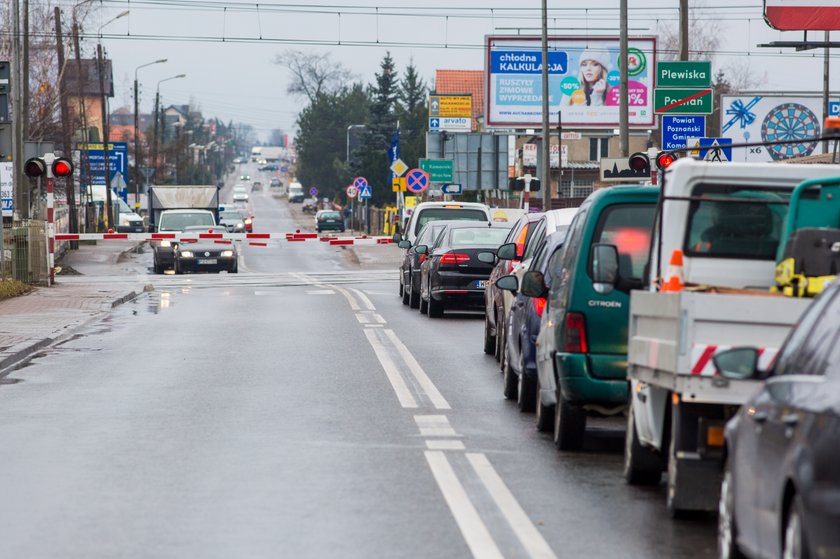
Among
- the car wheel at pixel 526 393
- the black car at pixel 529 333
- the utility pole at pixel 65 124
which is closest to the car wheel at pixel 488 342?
the black car at pixel 529 333

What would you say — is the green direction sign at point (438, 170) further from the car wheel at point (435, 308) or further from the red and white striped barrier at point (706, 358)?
the red and white striped barrier at point (706, 358)

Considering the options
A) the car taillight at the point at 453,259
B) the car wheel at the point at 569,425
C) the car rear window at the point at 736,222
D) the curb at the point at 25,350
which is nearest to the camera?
the car rear window at the point at 736,222

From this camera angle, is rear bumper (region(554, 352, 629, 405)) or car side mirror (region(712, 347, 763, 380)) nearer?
car side mirror (region(712, 347, 763, 380))

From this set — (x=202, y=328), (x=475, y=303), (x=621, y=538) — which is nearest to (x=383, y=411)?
Result: (x=621, y=538)

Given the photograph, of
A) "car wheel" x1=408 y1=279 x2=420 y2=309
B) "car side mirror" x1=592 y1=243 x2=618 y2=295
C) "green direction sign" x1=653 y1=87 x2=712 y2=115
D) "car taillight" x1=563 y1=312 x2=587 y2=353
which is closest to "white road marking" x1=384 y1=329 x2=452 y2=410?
"car taillight" x1=563 y1=312 x2=587 y2=353

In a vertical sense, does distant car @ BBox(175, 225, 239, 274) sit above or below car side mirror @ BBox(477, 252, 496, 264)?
below

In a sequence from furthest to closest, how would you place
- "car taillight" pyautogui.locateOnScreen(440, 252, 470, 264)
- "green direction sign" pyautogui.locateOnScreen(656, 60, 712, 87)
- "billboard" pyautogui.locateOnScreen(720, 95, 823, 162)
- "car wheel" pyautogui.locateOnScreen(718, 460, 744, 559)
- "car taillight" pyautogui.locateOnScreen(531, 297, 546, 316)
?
"billboard" pyautogui.locateOnScreen(720, 95, 823, 162)
"green direction sign" pyautogui.locateOnScreen(656, 60, 712, 87)
"car taillight" pyautogui.locateOnScreen(440, 252, 470, 264)
"car taillight" pyautogui.locateOnScreen(531, 297, 546, 316)
"car wheel" pyautogui.locateOnScreen(718, 460, 744, 559)

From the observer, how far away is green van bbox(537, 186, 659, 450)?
11.2m

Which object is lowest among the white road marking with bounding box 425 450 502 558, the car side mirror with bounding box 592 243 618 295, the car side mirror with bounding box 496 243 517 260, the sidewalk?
the sidewalk

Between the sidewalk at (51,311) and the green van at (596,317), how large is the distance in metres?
8.42

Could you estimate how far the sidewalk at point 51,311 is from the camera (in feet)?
66.9

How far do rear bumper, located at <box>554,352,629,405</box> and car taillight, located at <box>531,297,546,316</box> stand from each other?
2.25 m

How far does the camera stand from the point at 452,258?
84.5 feet

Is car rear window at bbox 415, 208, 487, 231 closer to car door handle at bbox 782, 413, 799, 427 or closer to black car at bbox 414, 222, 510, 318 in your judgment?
black car at bbox 414, 222, 510, 318
